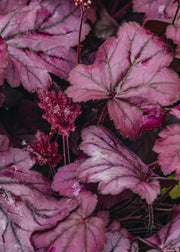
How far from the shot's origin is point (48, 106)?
3.10 feet

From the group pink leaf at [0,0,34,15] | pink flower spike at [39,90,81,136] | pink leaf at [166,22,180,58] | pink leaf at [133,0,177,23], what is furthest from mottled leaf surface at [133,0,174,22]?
pink flower spike at [39,90,81,136]

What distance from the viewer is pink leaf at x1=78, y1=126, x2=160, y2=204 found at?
31.6 inches

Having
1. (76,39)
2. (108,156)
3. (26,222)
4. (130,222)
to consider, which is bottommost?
(130,222)

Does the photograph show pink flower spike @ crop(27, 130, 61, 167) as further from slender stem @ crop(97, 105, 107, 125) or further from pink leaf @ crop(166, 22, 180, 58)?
pink leaf @ crop(166, 22, 180, 58)

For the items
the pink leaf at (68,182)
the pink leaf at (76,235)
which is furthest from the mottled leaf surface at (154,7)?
the pink leaf at (76,235)

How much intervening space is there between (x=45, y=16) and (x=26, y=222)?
2.35 feet

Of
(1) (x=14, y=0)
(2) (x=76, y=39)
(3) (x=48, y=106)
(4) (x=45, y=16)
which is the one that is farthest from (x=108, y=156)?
(1) (x=14, y=0)

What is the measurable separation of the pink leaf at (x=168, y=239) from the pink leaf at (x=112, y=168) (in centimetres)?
16

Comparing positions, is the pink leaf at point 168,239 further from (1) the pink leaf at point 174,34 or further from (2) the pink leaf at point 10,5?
(2) the pink leaf at point 10,5

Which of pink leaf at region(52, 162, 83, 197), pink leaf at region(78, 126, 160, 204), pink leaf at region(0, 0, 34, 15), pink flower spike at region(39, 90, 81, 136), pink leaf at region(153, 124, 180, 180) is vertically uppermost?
pink leaf at region(0, 0, 34, 15)

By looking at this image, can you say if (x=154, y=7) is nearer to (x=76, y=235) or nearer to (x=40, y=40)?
(x=40, y=40)

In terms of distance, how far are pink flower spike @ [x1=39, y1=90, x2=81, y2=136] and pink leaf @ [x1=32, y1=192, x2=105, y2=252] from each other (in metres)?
0.25

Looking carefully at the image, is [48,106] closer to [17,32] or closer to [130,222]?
[17,32]

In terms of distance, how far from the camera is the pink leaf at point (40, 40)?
103cm
